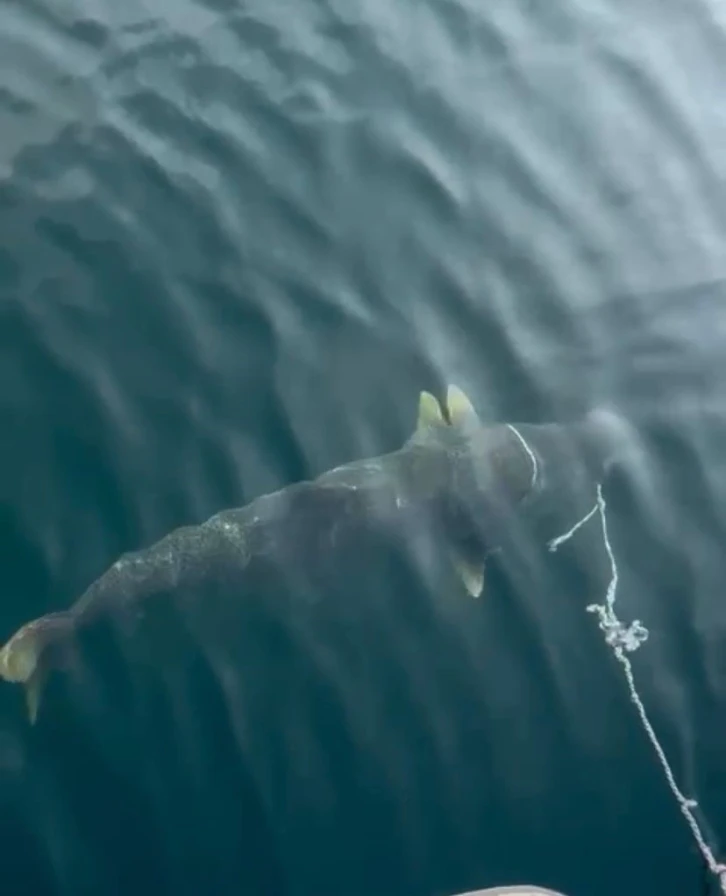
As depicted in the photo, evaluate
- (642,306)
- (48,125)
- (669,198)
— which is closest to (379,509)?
(642,306)

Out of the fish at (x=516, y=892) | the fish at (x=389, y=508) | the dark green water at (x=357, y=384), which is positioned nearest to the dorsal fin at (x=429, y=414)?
the fish at (x=389, y=508)

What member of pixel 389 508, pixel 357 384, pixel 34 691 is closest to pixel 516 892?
pixel 389 508

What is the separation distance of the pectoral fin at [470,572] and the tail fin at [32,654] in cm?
261

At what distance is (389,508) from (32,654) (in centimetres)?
260

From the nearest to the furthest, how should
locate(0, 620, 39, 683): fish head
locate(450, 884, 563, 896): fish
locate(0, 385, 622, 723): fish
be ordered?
locate(450, 884, 563, 896): fish < locate(0, 620, 39, 683): fish head < locate(0, 385, 622, 723): fish

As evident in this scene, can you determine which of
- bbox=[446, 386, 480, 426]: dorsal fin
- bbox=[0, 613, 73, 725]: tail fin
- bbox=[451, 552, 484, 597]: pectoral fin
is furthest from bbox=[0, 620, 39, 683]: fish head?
bbox=[446, 386, 480, 426]: dorsal fin

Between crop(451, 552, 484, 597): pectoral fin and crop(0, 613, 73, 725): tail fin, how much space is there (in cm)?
261

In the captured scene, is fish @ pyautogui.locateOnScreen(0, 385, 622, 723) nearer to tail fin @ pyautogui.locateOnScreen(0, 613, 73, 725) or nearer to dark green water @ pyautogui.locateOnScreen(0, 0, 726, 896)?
tail fin @ pyautogui.locateOnScreen(0, 613, 73, 725)

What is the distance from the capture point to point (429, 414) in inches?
381

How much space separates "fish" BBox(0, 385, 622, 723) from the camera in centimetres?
888

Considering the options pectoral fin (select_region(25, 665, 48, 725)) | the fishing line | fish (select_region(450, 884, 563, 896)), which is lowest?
fish (select_region(450, 884, 563, 896))

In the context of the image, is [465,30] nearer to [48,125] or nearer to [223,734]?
[48,125]

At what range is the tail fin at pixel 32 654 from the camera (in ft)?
28.0

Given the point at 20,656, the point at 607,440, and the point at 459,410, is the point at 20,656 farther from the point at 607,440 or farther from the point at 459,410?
the point at 607,440
